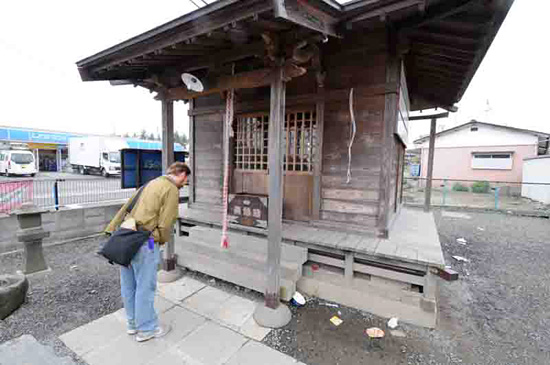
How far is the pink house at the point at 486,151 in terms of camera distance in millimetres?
14562

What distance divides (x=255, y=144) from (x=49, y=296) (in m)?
3.36

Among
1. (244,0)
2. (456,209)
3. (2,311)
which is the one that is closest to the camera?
(244,0)

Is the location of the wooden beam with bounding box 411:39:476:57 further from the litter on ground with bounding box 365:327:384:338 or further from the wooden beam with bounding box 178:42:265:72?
the litter on ground with bounding box 365:327:384:338

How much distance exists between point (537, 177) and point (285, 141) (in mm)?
14382

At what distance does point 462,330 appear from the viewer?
2617 mm

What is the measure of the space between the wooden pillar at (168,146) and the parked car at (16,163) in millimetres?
19464

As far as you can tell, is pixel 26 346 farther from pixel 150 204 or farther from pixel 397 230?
pixel 397 230

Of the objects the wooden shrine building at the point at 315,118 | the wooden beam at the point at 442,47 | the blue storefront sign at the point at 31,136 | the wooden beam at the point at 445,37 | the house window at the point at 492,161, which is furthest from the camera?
the blue storefront sign at the point at 31,136

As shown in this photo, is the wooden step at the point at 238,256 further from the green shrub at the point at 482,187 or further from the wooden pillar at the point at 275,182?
the green shrub at the point at 482,187

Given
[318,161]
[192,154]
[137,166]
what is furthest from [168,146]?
[318,161]

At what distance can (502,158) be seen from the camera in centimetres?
1498

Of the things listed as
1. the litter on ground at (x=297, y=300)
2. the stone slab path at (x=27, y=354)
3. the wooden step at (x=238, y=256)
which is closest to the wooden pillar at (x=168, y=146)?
the wooden step at (x=238, y=256)

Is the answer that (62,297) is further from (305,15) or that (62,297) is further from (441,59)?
(441,59)

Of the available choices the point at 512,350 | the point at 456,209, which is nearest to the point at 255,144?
the point at 512,350
